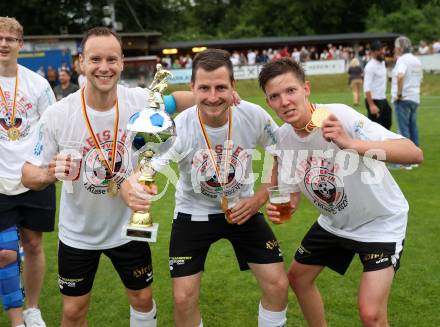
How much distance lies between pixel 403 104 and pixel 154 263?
20.9 feet

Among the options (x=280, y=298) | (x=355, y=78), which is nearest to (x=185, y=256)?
(x=280, y=298)

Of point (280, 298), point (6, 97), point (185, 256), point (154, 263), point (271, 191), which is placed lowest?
point (154, 263)

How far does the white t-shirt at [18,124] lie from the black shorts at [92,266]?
895mm

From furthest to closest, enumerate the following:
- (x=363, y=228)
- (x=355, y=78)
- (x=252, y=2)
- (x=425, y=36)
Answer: (x=252, y=2), (x=425, y=36), (x=355, y=78), (x=363, y=228)

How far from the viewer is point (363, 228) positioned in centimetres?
371

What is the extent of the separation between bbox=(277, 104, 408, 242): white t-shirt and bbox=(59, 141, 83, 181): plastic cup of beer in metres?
1.49

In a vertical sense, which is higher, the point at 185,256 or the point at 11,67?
the point at 11,67

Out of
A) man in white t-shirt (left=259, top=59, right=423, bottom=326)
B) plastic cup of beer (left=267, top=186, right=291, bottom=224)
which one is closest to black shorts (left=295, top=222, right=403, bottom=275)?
man in white t-shirt (left=259, top=59, right=423, bottom=326)

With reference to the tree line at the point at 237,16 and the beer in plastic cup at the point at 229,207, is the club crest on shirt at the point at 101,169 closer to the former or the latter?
the beer in plastic cup at the point at 229,207

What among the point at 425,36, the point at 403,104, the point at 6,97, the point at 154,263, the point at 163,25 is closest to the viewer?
the point at 6,97

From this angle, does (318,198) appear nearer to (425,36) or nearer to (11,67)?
(11,67)

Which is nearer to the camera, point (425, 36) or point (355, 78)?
point (355, 78)

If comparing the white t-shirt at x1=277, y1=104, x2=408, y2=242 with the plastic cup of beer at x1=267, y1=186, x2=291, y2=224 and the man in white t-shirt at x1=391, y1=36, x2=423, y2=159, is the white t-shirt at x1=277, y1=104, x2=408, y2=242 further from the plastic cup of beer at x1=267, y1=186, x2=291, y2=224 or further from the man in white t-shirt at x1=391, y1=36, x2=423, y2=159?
the man in white t-shirt at x1=391, y1=36, x2=423, y2=159

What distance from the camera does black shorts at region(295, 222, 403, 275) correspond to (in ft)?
11.8
